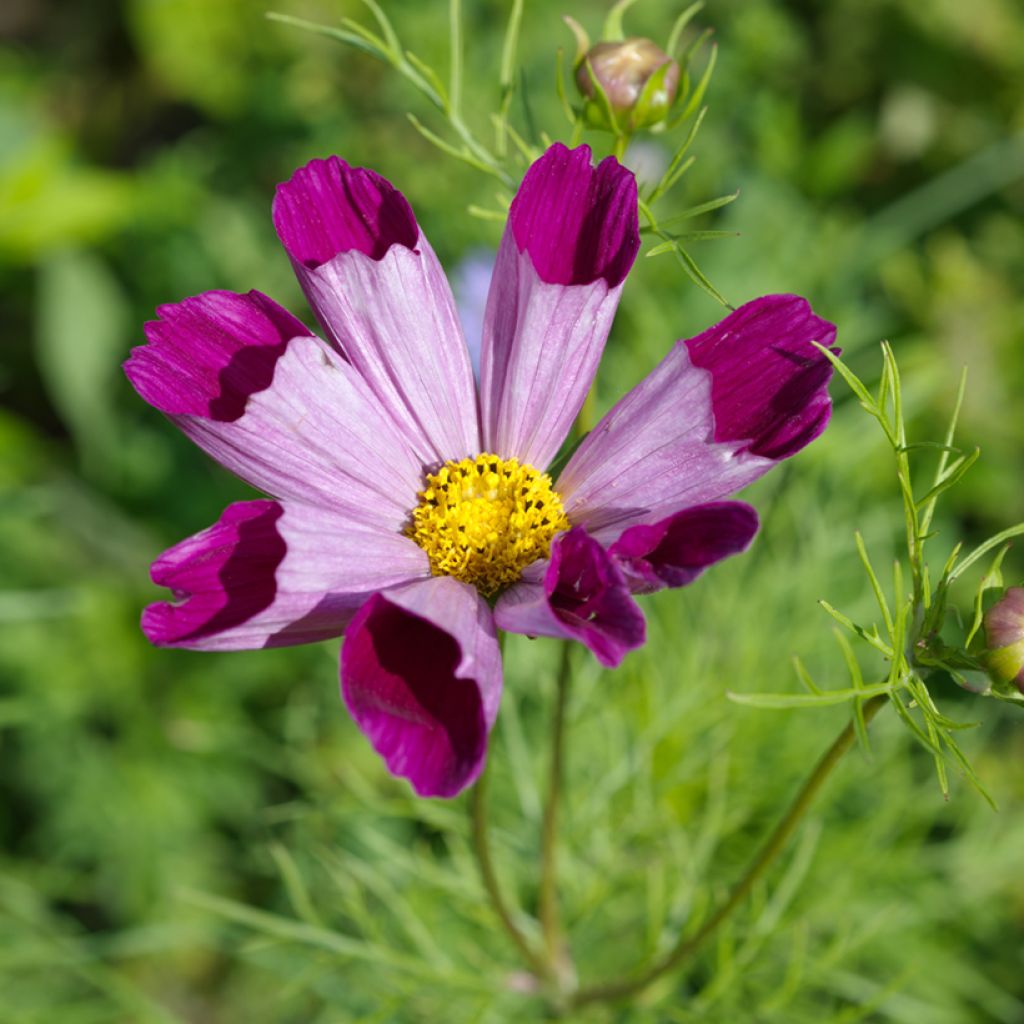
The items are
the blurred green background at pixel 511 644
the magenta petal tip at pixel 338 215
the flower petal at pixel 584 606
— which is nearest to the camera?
the flower petal at pixel 584 606

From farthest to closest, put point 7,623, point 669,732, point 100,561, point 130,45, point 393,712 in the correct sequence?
point 130,45
point 100,561
point 7,623
point 669,732
point 393,712

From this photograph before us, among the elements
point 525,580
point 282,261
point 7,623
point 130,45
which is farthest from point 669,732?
point 130,45

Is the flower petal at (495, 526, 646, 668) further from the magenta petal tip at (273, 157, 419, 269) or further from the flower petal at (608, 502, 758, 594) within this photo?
the magenta petal tip at (273, 157, 419, 269)

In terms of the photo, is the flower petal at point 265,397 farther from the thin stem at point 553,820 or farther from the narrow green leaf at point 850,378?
the narrow green leaf at point 850,378

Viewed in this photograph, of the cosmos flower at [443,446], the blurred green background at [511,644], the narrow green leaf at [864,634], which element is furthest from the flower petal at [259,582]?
the blurred green background at [511,644]

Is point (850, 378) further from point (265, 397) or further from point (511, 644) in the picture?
point (511, 644)

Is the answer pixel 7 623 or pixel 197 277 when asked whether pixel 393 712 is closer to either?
pixel 7 623
